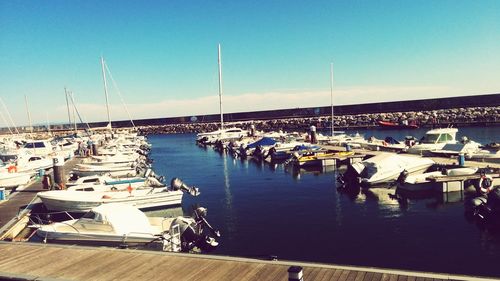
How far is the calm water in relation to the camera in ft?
50.4

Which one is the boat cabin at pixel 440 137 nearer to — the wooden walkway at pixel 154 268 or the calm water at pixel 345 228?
the calm water at pixel 345 228

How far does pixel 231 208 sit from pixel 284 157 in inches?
898

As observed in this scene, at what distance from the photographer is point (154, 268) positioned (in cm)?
1058

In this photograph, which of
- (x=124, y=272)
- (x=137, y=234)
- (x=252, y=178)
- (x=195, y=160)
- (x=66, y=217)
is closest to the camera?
(x=124, y=272)

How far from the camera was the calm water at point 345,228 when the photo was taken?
15.4 meters

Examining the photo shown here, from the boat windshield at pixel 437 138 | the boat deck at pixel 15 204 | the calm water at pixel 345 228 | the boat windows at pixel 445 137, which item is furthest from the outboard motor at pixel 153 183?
the boat windows at pixel 445 137

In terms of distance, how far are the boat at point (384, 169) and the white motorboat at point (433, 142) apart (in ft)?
24.1

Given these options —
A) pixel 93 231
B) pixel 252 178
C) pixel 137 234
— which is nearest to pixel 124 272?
pixel 137 234

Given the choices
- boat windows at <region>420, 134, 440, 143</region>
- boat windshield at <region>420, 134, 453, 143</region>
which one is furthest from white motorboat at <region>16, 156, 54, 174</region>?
boat windshield at <region>420, 134, 453, 143</region>

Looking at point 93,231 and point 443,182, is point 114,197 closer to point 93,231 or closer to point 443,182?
point 93,231

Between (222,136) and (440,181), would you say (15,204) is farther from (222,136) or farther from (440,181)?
(222,136)

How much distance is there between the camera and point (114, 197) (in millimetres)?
22781

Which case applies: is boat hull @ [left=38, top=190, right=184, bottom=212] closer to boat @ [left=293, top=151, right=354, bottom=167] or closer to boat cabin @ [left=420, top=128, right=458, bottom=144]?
boat @ [left=293, top=151, right=354, bottom=167]

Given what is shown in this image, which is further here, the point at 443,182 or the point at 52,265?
the point at 443,182
